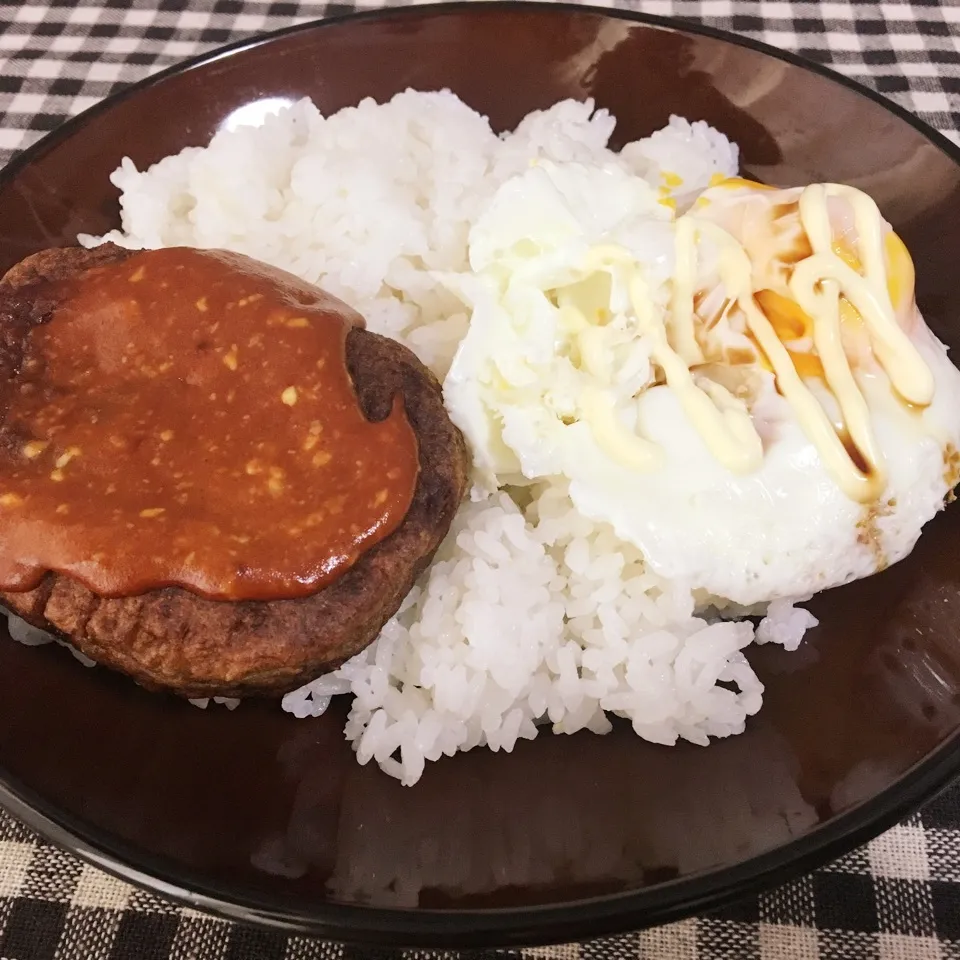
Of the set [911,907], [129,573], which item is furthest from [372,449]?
[911,907]

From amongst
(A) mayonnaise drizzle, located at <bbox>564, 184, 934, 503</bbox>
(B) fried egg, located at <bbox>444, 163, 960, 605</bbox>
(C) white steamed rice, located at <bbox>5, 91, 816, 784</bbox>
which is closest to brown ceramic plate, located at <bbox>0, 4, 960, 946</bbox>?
(C) white steamed rice, located at <bbox>5, 91, 816, 784</bbox>

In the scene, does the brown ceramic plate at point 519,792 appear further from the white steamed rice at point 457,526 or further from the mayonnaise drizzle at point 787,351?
the mayonnaise drizzle at point 787,351

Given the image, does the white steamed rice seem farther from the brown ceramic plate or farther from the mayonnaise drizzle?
the mayonnaise drizzle

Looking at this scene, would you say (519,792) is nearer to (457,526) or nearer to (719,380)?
(457,526)

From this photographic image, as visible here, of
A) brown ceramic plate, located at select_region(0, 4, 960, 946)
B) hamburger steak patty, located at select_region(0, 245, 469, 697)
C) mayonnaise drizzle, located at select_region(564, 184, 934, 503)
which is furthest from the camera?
mayonnaise drizzle, located at select_region(564, 184, 934, 503)

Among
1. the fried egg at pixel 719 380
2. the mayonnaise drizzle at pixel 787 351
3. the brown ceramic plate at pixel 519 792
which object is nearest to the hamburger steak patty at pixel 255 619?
the brown ceramic plate at pixel 519 792

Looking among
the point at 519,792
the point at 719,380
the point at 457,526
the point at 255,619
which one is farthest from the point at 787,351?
the point at 255,619
